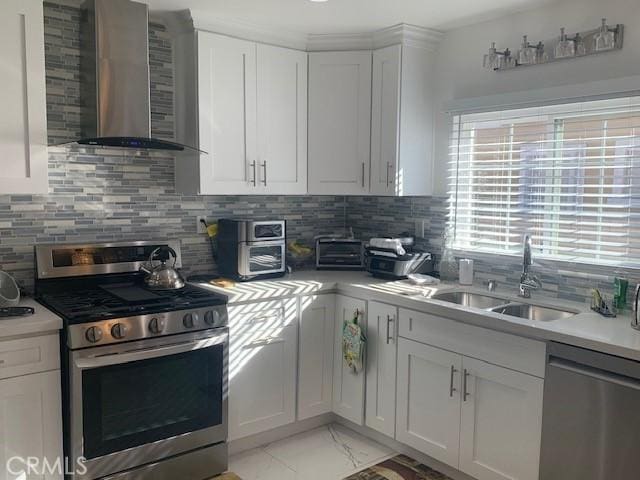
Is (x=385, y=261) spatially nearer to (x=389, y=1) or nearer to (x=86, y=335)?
(x=389, y=1)

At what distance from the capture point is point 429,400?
2814 millimetres

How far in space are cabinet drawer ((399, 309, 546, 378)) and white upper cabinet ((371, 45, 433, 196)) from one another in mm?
881

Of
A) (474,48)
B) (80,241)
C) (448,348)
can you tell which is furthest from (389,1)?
(80,241)

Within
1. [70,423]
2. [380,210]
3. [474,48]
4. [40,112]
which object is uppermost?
[474,48]

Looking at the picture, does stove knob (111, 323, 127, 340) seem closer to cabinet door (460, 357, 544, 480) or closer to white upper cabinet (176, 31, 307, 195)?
white upper cabinet (176, 31, 307, 195)

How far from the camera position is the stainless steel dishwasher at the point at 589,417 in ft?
6.72

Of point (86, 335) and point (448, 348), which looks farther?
point (448, 348)

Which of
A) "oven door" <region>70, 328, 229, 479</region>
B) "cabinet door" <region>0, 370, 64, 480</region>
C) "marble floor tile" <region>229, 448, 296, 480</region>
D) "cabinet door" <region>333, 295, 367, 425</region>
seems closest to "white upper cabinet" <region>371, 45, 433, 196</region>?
"cabinet door" <region>333, 295, 367, 425</region>

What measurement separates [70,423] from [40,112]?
4.50ft

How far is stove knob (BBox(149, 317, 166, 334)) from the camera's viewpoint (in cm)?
252

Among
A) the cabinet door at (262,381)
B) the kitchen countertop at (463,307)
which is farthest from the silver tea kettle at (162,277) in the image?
the cabinet door at (262,381)

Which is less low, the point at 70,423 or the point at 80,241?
the point at 80,241

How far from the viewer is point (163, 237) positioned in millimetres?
3248

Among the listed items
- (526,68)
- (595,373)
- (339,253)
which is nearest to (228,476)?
(339,253)
